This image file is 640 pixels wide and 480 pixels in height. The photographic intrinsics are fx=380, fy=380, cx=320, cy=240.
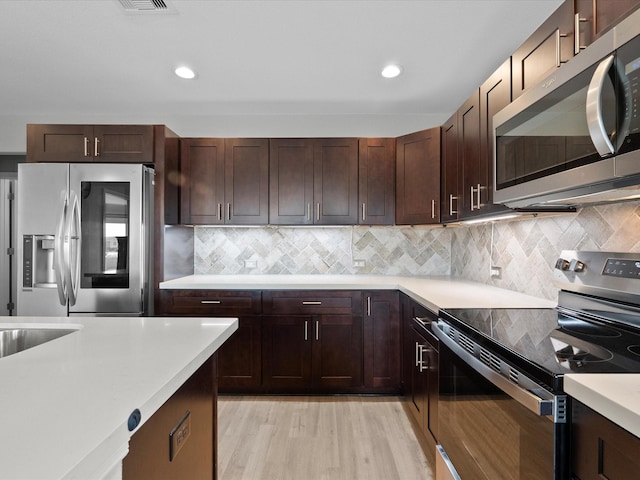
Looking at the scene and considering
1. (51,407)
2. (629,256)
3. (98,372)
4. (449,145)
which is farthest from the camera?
(449,145)

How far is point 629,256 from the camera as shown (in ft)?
4.58

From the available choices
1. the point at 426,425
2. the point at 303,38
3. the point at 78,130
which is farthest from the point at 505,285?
the point at 78,130

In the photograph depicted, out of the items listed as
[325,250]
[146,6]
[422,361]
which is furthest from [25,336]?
[325,250]

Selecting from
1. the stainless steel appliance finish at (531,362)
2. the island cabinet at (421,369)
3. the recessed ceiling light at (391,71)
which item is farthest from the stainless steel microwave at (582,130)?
the recessed ceiling light at (391,71)

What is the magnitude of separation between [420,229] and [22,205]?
10.6ft

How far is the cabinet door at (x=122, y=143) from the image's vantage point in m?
2.96

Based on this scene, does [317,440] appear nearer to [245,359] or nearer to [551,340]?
[245,359]

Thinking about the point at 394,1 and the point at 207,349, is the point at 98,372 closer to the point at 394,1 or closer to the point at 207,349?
the point at 207,349

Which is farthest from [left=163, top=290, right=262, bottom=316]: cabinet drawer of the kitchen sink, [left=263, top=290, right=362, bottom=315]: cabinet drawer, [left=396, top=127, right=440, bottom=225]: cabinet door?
the kitchen sink

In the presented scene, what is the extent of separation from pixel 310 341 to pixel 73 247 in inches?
75.4

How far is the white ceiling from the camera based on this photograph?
205 cm

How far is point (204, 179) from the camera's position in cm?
328

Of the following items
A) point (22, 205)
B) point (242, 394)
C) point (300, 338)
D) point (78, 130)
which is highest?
point (78, 130)

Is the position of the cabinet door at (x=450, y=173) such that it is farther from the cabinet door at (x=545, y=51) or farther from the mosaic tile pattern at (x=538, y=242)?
the cabinet door at (x=545, y=51)
